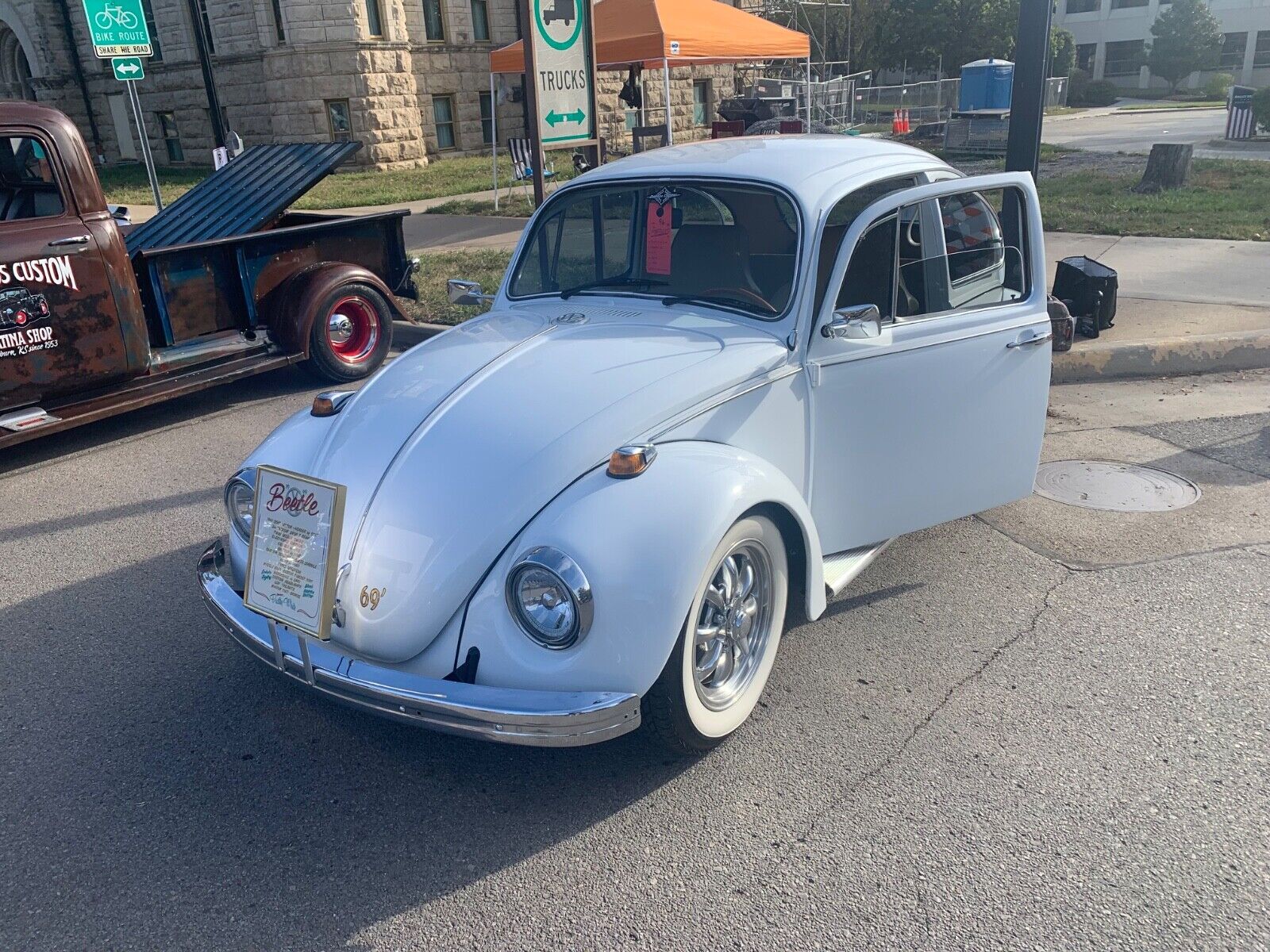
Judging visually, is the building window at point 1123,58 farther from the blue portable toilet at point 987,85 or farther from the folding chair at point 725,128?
the folding chair at point 725,128

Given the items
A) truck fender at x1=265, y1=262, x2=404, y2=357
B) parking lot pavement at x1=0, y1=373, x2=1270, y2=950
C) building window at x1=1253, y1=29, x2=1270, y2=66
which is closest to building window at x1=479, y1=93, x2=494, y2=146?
truck fender at x1=265, y1=262, x2=404, y2=357

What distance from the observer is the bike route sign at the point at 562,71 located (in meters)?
8.20

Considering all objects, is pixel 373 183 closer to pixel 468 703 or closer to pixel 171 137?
pixel 171 137

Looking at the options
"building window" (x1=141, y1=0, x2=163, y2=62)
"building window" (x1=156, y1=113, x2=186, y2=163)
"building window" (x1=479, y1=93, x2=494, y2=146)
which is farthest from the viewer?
"building window" (x1=156, y1=113, x2=186, y2=163)

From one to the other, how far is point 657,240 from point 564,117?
4.89 meters

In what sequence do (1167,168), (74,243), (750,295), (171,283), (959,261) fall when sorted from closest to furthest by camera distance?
1. (750,295)
2. (959,261)
3. (74,243)
4. (171,283)
5. (1167,168)

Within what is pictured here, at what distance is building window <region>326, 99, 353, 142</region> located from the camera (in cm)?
2350

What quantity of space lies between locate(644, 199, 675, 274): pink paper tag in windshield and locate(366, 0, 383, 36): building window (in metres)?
22.2

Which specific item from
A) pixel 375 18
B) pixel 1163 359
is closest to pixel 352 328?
pixel 1163 359

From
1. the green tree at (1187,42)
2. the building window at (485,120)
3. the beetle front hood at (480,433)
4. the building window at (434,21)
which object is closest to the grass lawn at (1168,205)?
the beetle front hood at (480,433)

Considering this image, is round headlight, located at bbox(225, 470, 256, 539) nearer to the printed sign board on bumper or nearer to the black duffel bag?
the printed sign board on bumper

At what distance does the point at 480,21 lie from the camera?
26.7 m

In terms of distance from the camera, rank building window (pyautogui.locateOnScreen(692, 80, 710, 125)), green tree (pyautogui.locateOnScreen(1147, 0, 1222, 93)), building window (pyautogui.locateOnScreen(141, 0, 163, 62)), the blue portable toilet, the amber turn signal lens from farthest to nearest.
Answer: green tree (pyautogui.locateOnScreen(1147, 0, 1222, 93))
building window (pyautogui.locateOnScreen(692, 80, 710, 125))
the blue portable toilet
building window (pyautogui.locateOnScreen(141, 0, 163, 62))
the amber turn signal lens

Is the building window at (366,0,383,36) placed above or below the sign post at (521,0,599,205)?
above
